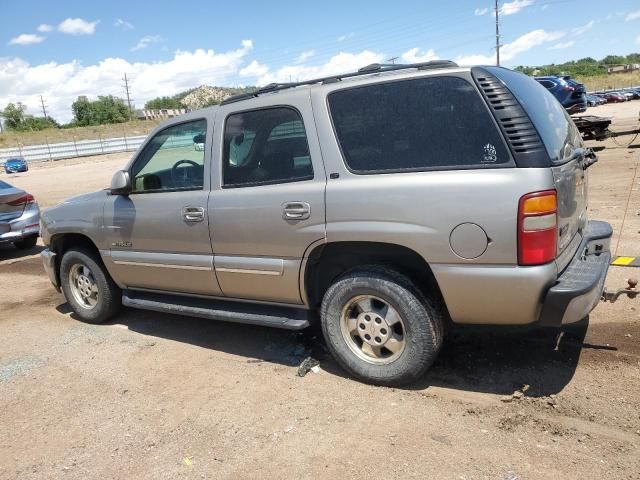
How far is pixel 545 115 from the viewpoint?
3408mm

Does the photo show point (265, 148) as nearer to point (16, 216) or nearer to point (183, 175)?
point (183, 175)

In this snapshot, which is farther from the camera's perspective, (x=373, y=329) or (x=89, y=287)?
(x=89, y=287)

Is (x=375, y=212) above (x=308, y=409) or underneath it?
above

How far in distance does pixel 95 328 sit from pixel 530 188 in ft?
14.3

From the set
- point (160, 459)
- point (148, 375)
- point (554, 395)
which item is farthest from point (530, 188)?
point (148, 375)

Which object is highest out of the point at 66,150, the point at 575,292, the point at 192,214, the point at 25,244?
the point at 192,214

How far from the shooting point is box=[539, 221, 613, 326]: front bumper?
9.82 feet

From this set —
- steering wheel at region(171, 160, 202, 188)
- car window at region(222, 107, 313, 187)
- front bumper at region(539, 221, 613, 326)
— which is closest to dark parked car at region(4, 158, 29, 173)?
steering wheel at region(171, 160, 202, 188)

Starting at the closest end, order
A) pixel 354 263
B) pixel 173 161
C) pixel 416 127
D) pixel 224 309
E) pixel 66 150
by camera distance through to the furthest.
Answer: pixel 416 127
pixel 354 263
pixel 224 309
pixel 173 161
pixel 66 150

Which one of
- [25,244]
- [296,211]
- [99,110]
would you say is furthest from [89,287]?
[99,110]

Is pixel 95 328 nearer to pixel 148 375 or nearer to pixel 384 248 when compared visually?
pixel 148 375

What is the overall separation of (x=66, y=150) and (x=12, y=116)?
62.8 m

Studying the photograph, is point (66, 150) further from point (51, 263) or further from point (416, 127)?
point (416, 127)

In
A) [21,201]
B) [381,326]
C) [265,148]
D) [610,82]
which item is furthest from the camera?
[610,82]
